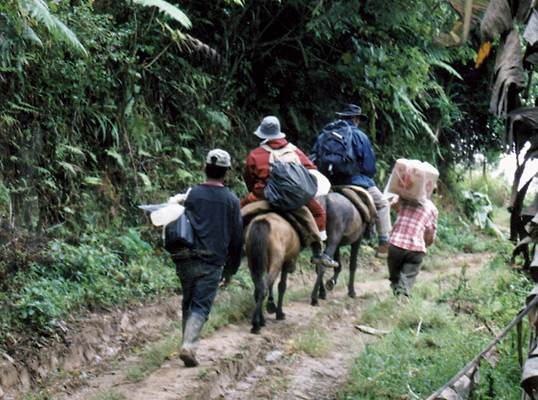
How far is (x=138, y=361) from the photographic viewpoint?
22.3ft

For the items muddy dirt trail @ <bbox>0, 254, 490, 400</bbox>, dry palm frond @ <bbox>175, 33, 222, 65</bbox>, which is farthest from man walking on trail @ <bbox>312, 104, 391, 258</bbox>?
dry palm frond @ <bbox>175, 33, 222, 65</bbox>

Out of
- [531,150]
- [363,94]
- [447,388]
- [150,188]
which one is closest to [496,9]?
[531,150]

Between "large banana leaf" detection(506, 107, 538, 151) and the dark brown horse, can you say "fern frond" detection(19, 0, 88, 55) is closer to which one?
the dark brown horse

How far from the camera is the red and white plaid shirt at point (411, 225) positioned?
339 inches

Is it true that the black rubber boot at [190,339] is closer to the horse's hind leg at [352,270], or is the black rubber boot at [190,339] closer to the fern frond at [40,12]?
the fern frond at [40,12]

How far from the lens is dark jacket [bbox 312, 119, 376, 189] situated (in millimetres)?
10305

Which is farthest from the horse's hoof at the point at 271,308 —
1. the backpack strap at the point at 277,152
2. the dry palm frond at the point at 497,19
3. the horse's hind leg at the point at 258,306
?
the dry palm frond at the point at 497,19

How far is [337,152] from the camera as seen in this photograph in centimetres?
1009

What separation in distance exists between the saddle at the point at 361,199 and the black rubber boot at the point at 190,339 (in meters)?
4.26

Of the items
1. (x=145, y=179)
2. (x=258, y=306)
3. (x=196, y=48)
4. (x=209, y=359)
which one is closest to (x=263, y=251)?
(x=258, y=306)

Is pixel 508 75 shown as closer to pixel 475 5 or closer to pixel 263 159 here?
pixel 475 5

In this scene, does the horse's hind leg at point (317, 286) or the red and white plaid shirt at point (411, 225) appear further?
the horse's hind leg at point (317, 286)

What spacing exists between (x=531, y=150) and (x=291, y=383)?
11.3ft

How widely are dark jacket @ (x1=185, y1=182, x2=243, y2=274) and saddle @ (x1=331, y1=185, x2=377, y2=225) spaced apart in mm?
3650
